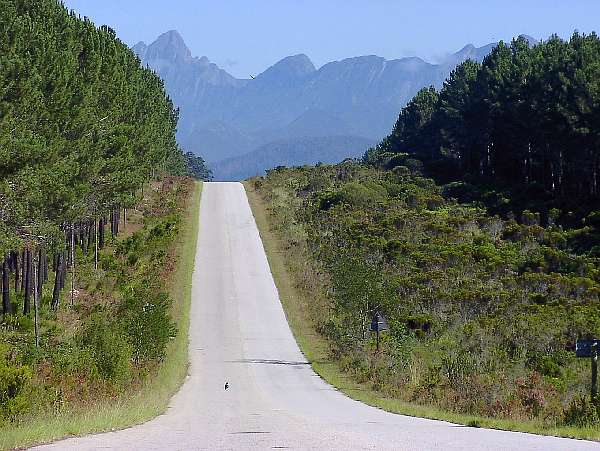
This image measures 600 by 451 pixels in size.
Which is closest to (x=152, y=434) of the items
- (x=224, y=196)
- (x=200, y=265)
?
(x=200, y=265)

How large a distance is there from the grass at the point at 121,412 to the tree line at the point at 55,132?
20.7ft

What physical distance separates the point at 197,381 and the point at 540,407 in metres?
11.8

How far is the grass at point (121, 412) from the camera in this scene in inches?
455

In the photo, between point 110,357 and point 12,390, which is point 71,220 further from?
point 12,390

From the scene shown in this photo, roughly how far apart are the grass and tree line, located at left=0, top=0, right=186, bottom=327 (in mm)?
6294

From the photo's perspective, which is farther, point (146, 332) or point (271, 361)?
point (271, 361)

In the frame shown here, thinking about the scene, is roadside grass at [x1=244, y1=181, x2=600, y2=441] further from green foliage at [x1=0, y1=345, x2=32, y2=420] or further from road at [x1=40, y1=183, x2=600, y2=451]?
green foliage at [x1=0, y1=345, x2=32, y2=420]

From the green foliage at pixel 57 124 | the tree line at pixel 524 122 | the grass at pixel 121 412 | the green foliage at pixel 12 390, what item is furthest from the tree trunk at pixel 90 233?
the green foliage at pixel 12 390

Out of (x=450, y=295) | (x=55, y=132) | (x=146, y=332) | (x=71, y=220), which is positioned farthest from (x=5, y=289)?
(x=450, y=295)

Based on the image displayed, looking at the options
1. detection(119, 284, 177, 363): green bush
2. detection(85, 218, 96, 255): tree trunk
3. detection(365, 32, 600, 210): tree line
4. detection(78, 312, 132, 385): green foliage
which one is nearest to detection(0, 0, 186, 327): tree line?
detection(85, 218, 96, 255): tree trunk

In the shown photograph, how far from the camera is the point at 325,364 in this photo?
99.8 feet

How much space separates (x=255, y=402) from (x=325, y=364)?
9497 millimetres

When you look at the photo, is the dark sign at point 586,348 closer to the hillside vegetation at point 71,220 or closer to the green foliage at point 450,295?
the green foliage at point 450,295

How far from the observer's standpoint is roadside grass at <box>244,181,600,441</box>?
48.4ft
